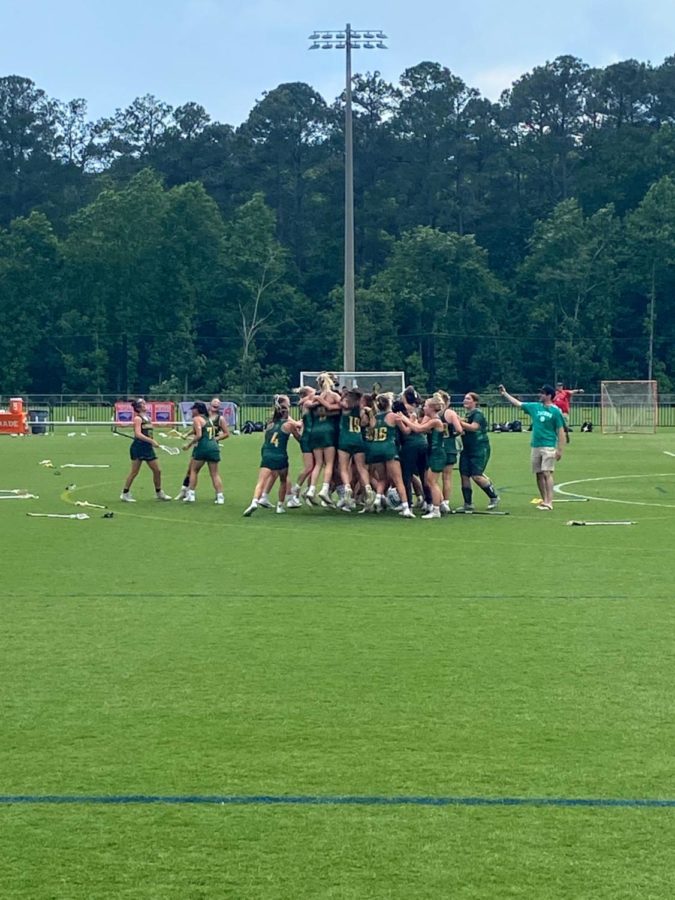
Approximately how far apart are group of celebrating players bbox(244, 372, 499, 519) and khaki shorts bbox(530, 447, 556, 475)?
797mm

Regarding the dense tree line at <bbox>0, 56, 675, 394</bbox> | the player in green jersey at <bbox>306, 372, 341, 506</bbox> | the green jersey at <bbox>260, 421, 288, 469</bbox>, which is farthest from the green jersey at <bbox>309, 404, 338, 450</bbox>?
the dense tree line at <bbox>0, 56, 675, 394</bbox>

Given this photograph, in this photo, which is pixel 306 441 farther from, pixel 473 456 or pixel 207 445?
pixel 473 456

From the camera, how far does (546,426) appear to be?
70.9ft

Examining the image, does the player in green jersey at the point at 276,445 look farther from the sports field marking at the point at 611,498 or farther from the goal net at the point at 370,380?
the goal net at the point at 370,380

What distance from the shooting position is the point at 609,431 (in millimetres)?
58812

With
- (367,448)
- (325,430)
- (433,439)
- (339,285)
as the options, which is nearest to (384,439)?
(367,448)

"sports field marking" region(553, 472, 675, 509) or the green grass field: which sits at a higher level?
the green grass field

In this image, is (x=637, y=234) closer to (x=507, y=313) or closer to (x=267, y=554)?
(x=507, y=313)

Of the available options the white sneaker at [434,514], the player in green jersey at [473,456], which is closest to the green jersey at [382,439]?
the white sneaker at [434,514]

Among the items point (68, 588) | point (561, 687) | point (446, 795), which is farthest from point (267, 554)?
point (446, 795)

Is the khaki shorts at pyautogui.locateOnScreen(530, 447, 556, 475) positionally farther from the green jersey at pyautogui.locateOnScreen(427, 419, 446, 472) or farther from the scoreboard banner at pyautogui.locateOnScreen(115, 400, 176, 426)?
the scoreboard banner at pyautogui.locateOnScreen(115, 400, 176, 426)

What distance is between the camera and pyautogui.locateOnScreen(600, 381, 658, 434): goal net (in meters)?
59.8

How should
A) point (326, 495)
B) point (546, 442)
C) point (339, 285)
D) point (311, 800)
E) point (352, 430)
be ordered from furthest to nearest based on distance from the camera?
1. point (339, 285)
2. point (546, 442)
3. point (326, 495)
4. point (352, 430)
5. point (311, 800)

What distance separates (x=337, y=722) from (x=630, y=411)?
55.4m
